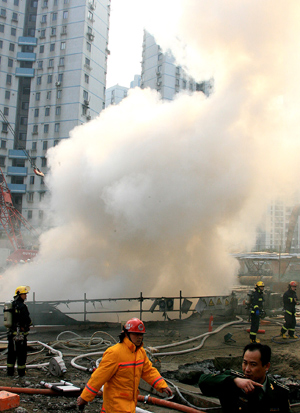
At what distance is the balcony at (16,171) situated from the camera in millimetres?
46781

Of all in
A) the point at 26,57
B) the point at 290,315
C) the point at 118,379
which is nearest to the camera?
the point at 118,379

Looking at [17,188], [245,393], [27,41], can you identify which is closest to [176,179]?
[245,393]

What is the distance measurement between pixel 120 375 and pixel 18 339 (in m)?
3.75

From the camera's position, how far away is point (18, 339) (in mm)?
6430

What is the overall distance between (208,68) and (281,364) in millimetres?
11732

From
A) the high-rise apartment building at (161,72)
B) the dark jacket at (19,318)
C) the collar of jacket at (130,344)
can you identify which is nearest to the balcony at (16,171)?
the high-rise apartment building at (161,72)

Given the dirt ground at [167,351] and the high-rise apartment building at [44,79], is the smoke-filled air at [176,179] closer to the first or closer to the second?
the dirt ground at [167,351]

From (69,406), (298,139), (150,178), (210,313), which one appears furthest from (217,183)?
(69,406)

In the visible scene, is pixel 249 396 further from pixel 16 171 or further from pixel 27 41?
pixel 27 41

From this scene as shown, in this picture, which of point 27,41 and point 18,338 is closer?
point 18,338

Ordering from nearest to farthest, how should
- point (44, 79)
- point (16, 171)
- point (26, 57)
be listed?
point (16, 171)
point (44, 79)
point (26, 57)

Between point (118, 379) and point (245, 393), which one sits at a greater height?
point (245, 393)

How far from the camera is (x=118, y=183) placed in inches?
599

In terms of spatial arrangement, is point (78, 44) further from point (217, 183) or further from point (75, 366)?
point (75, 366)
